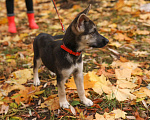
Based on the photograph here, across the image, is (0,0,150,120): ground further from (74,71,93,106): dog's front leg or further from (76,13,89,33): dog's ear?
(76,13,89,33): dog's ear

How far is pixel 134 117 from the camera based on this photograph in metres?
2.57

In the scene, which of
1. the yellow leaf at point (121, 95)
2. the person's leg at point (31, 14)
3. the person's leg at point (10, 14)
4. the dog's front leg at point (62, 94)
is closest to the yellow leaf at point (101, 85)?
the yellow leaf at point (121, 95)

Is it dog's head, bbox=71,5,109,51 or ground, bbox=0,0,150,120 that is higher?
dog's head, bbox=71,5,109,51

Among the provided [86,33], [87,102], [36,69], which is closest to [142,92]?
[87,102]

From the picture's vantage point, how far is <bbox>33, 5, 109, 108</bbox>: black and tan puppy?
2291 millimetres

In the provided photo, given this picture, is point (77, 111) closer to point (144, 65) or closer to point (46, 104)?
point (46, 104)

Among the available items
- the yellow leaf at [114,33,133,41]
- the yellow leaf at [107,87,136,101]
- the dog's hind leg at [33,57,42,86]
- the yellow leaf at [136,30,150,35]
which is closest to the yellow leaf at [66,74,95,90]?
the yellow leaf at [107,87,136,101]

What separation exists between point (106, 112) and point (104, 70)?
1130mm

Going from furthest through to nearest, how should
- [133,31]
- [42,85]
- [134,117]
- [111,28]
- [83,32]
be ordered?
[111,28] < [133,31] < [42,85] < [134,117] < [83,32]

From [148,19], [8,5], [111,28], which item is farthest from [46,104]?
[148,19]

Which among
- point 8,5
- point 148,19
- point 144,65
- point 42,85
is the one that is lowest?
point 42,85

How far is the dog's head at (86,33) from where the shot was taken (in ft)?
7.32

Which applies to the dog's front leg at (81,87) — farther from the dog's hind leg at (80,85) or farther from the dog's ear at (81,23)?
the dog's ear at (81,23)

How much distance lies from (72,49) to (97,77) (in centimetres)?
97
